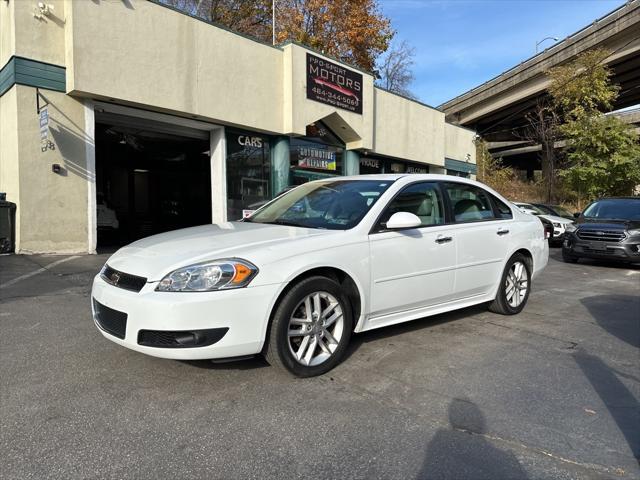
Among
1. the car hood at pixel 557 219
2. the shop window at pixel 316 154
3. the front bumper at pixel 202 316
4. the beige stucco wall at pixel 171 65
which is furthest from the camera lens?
the car hood at pixel 557 219

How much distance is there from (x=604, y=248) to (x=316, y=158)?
8720mm

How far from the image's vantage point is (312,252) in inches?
141

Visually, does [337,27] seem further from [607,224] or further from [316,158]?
[607,224]

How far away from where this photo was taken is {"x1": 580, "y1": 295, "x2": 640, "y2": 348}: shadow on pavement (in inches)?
200

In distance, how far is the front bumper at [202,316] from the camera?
3113 mm

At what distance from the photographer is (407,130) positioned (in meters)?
19.1

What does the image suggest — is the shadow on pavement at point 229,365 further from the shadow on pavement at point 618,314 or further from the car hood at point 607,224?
the car hood at point 607,224

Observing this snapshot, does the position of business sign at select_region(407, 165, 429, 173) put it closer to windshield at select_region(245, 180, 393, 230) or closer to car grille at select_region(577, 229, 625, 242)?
car grille at select_region(577, 229, 625, 242)

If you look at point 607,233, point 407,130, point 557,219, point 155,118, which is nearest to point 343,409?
point 607,233

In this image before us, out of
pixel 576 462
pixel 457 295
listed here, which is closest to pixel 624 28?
pixel 457 295

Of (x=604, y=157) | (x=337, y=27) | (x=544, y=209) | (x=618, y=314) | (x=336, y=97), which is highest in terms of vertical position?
(x=337, y=27)

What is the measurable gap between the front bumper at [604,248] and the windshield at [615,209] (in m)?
1.04

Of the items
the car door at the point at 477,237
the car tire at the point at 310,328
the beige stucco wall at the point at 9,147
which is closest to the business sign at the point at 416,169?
the beige stucco wall at the point at 9,147

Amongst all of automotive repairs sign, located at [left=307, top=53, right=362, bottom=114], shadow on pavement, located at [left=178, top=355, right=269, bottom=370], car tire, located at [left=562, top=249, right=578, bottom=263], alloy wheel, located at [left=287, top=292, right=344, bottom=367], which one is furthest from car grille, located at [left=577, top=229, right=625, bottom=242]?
shadow on pavement, located at [left=178, top=355, right=269, bottom=370]
